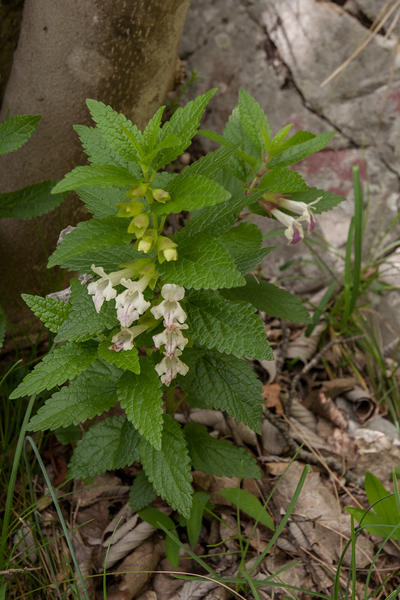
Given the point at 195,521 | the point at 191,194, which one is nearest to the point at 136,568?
the point at 195,521

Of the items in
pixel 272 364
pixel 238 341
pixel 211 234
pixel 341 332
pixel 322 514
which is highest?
pixel 211 234

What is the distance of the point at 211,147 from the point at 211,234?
2001mm

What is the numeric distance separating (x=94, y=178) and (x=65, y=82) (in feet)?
3.43

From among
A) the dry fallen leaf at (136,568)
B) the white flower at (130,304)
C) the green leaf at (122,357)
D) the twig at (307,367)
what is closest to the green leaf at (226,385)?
the green leaf at (122,357)

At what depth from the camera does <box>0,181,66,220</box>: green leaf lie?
184 cm

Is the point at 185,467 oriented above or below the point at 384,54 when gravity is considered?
below

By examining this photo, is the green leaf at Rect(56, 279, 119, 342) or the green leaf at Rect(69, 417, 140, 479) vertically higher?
the green leaf at Rect(56, 279, 119, 342)

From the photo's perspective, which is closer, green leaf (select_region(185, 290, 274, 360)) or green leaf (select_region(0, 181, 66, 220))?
green leaf (select_region(185, 290, 274, 360))

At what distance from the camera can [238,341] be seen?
49.2 inches

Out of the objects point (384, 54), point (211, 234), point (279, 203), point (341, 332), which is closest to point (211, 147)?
point (384, 54)

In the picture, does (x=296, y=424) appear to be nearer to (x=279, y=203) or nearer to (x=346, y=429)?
(x=346, y=429)

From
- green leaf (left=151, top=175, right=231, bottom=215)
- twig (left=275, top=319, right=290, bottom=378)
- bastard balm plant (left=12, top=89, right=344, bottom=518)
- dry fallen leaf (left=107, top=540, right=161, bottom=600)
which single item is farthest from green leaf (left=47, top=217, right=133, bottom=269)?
twig (left=275, top=319, right=290, bottom=378)

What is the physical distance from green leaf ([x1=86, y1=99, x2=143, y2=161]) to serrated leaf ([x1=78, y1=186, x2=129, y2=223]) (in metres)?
0.23

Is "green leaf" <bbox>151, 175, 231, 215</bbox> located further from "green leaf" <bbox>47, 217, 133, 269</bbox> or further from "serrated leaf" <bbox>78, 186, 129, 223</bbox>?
"serrated leaf" <bbox>78, 186, 129, 223</bbox>
